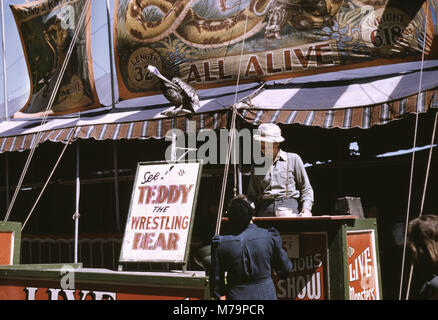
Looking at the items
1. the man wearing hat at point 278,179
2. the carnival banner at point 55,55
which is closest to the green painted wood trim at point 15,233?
the man wearing hat at point 278,179

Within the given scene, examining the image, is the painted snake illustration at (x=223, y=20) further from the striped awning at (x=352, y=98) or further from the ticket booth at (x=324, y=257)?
the ticket booth at (x=324, y=257)

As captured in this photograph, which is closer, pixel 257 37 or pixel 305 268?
pixel 305 268

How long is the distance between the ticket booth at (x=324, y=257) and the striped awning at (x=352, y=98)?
2.11m

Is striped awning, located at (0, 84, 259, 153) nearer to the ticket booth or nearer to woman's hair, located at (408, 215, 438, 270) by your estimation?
the ticket booth

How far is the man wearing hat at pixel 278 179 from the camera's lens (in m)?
4.24

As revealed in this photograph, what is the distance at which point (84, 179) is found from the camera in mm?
10555

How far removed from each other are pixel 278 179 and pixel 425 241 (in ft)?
5.78

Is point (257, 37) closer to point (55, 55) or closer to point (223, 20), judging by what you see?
point (223, 20)

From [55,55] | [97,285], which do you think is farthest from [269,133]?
[55,55]

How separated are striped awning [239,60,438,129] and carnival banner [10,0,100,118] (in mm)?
4070

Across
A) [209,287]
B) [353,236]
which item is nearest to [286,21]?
[353,236]

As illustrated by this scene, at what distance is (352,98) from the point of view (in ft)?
19.8
